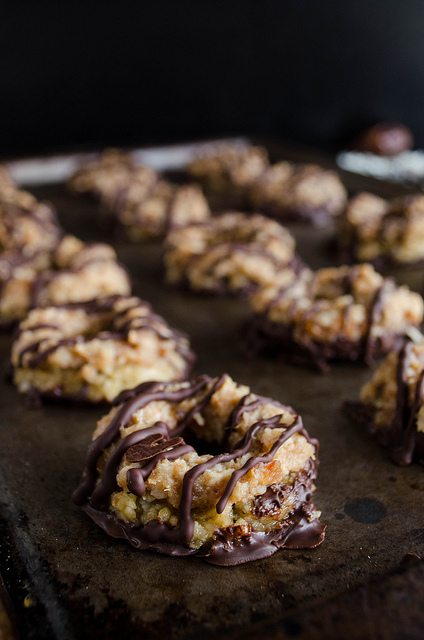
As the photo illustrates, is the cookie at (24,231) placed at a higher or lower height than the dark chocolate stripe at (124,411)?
lower

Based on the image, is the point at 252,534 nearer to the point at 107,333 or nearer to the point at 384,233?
the point at 107,333

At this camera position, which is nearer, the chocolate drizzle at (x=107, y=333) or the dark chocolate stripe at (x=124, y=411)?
the dark chocolate stripe at (x=124, y=411)

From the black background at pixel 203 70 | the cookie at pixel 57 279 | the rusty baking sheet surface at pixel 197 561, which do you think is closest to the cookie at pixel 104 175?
the black background at pixel 203 70

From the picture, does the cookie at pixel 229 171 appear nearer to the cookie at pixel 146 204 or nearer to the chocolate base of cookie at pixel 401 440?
the cookie at pixel 146 204

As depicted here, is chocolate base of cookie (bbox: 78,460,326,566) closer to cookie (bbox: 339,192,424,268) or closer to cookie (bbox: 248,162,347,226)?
cookie (bbox: 339,192,424,268)

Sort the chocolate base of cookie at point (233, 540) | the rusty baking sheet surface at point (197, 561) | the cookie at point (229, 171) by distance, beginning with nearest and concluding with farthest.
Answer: the rusty baking sheet surface at point (197, 561) < the chocolate base of cookie at point (233, 540) < the cookie at point (229, 171)

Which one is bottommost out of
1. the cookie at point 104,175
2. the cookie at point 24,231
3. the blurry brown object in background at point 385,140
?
the blurry brown object in background at point 385,140

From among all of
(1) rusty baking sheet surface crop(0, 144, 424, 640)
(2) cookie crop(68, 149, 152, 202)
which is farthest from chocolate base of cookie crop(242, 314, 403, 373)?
(2) cookie crop(68, 149, 152, 202)
